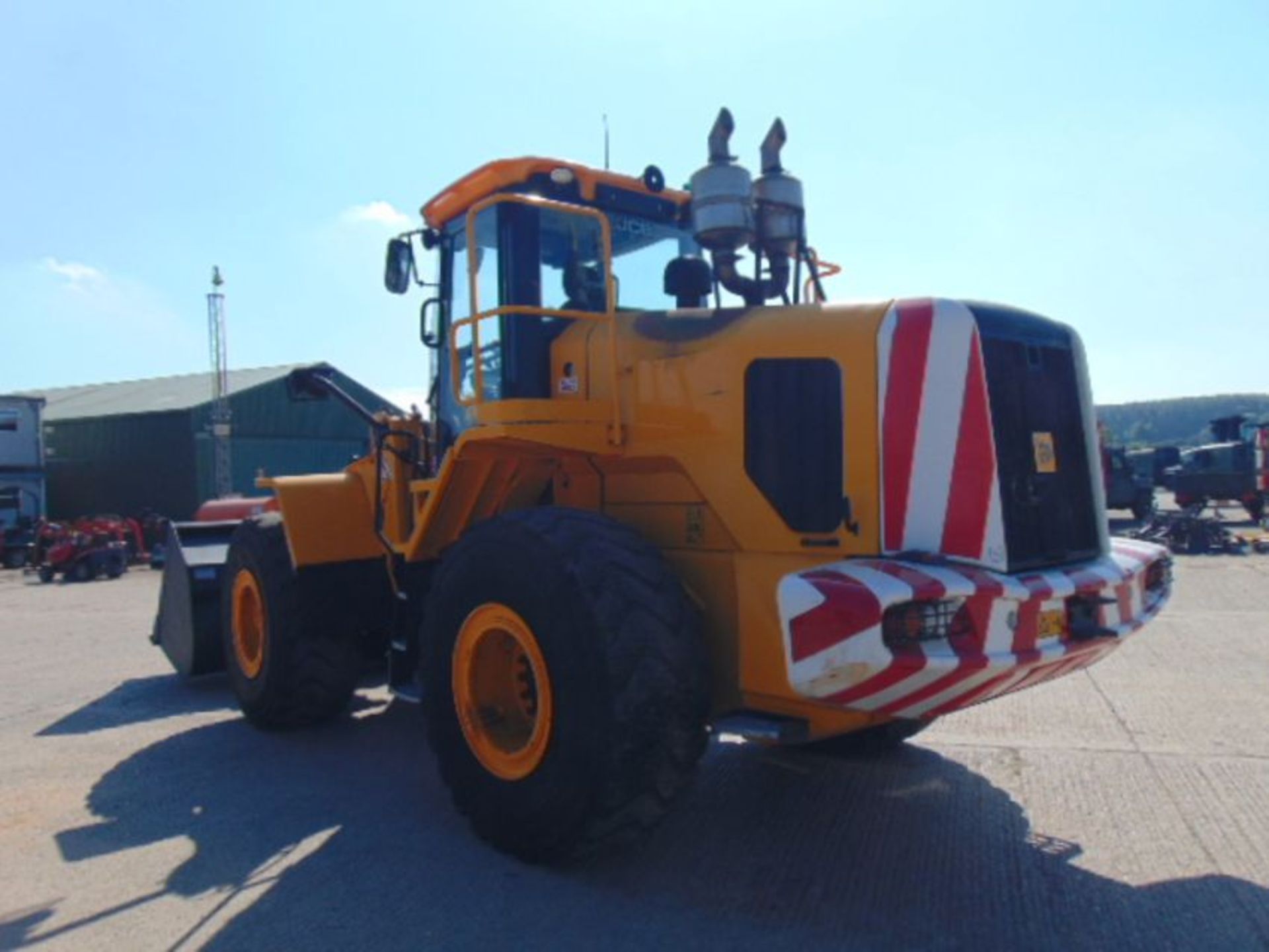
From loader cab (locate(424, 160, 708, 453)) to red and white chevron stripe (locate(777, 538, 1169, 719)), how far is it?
5.52ft

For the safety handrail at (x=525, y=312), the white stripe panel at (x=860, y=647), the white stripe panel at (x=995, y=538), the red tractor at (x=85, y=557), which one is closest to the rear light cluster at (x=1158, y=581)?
the white stripe panel at (x=995, y=538)

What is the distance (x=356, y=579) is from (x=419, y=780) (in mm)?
1509

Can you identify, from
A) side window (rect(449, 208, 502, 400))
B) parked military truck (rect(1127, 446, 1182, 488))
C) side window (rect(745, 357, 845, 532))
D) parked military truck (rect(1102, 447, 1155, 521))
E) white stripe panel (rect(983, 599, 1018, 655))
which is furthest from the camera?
parked military truck (rect(1127, 446, 1182, 488))

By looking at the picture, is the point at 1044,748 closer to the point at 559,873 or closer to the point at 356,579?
the point at 559,873

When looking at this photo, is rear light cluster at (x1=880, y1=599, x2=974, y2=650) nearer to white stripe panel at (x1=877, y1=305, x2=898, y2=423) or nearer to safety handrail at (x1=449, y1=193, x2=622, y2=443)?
white stripe panel at (x1=877, y1=305, x2=898, y2=423)

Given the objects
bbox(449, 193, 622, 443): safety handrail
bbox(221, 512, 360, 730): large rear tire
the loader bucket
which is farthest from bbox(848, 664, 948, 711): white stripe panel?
the loader bucket

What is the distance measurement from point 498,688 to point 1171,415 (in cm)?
10261

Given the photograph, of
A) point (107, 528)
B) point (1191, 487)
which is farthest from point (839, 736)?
point (1191, 487)

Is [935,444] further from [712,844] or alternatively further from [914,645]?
[712,844]

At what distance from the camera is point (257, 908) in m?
3.76

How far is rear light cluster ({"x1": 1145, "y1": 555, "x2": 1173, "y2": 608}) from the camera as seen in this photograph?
→ 4.54 m

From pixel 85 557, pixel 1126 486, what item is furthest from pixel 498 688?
pixel 1126 486

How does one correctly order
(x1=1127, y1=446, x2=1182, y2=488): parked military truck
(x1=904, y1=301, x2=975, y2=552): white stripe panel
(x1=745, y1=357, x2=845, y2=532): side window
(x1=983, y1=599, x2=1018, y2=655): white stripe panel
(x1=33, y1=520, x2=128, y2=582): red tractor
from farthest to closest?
(x1=1127, y1=446, x2=1182, y2=488): parked military truck, (x1=33, y1=520, x2=128, y2=582): red tractor, (x1=745, y1=357, x2=845, y2=532): side window, (x1=904, y1=301, x2=975, y2=552): white stripe panel, (x1=983, y1=599, x2=1018, y2=655): white stripe panel

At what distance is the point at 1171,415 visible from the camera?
3708 inches
